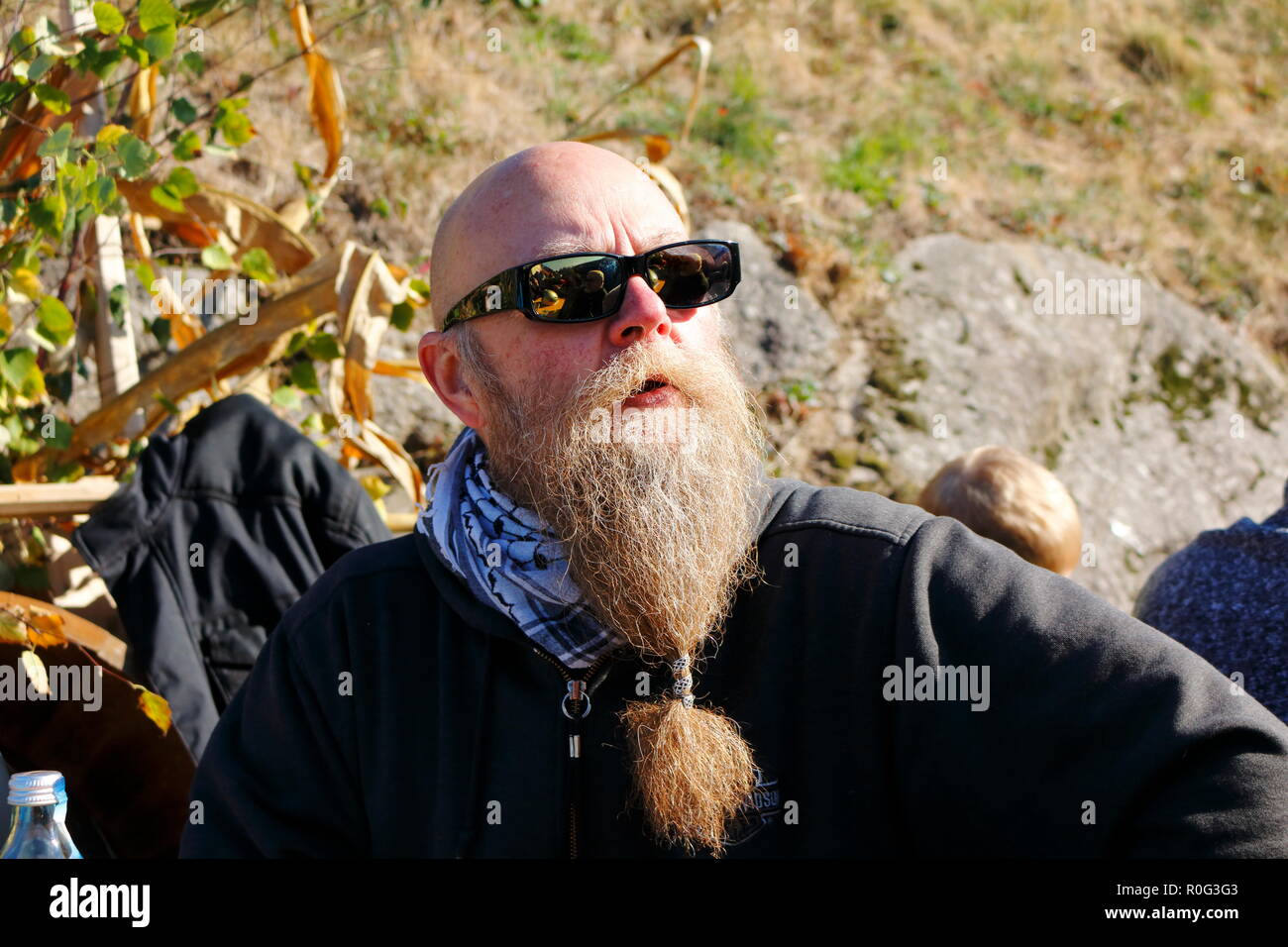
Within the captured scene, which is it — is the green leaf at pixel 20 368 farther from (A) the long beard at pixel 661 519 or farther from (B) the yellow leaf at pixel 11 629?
(A) the long beard at pixel 661 519

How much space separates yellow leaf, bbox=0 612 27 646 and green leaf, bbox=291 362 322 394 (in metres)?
1.40

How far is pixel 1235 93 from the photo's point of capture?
32.0 ft

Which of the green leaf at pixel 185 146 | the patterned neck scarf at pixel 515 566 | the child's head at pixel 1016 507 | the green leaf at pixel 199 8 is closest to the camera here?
the patterned neck scarf at pixel 515 566

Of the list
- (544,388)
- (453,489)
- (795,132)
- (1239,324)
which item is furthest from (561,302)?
(1239,324)

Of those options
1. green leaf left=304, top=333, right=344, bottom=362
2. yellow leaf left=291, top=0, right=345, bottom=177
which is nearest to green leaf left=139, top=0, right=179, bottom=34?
green leaf left=304, top=333, right=344, bottom=362

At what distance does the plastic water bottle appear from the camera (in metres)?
1.58

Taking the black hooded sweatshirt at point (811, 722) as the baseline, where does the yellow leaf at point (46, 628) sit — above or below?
above

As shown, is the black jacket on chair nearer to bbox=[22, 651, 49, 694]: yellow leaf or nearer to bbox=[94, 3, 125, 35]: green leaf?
bbox=[22, 651, 49, 694]: yellow leaf

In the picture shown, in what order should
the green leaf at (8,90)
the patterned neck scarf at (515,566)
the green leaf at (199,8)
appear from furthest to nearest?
the green leaf at (199,8), the green leaf at (8,90), the patterned neck scarf at (515,566)

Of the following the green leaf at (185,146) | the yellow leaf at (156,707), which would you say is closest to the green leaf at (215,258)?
the green leaf at (185,146)

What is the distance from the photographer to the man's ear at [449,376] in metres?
2.22

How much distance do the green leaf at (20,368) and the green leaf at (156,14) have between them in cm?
83

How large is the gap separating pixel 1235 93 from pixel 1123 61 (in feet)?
3.43

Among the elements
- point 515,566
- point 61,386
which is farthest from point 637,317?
point 61,386
